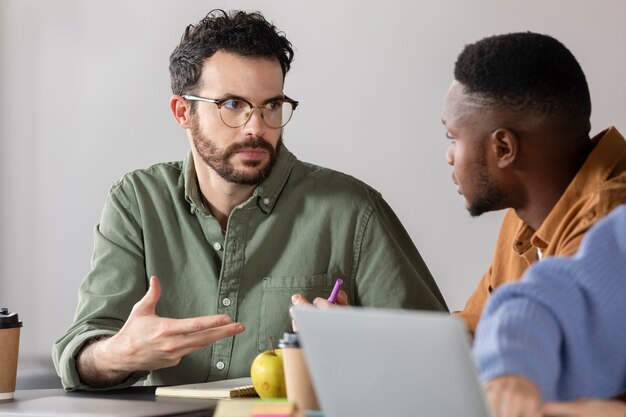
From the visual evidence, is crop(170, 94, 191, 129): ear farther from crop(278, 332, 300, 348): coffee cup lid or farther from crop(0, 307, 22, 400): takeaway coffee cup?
crop(278, 332, 300, 348): coffee cup lid

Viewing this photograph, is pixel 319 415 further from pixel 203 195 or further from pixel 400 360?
pixel 203 195

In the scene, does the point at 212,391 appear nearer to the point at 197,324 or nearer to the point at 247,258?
the point at 197,324

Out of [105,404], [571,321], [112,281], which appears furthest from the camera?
[112,281]

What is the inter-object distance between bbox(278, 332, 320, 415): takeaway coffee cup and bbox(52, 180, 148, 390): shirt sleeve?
653 millimetres

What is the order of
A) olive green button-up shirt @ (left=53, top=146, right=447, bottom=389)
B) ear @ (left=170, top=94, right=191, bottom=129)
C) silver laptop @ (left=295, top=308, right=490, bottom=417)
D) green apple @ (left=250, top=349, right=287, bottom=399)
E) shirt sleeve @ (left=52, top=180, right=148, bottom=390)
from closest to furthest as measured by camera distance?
1. silver laptop @ (left=295, top=308, right=490, bottom=417)
2. green apple @ (left=250, top=349, right=287, bottom=399)
3. shirt sleeve @ (left=52, top=180, right=148, bottom=390)
4. olive green button-up shirt @ (left=53, top=146, right=447, bottom=389)
5. ear @ (left=170, top=94, right=191, bottom=129)

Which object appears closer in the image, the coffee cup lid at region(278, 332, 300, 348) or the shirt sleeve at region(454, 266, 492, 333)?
the coffee cup lid at region(278, 332, 300, 348)

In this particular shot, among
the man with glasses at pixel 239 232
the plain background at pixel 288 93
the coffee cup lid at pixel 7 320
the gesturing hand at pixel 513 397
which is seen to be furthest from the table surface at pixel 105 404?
the plain background at pixel 288 93

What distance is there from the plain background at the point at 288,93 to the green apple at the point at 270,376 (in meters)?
1.78

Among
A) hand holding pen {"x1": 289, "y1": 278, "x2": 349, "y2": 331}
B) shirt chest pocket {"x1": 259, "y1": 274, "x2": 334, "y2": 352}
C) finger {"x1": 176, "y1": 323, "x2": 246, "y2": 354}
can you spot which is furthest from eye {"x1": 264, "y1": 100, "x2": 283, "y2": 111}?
finger {"x1": 176, "y1": 323, "x2": 246, "y2": 354}

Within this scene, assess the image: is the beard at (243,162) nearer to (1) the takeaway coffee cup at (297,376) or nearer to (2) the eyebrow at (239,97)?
(2) the eyebrow at (239,97)

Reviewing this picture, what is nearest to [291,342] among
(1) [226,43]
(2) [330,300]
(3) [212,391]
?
(3) [212,391]

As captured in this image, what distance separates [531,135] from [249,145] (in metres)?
0.82

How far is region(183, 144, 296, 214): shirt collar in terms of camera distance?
2.25 metres

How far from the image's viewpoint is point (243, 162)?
2.21 m
